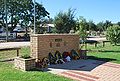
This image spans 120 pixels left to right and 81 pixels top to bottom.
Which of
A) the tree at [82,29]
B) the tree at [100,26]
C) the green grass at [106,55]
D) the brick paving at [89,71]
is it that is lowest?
the brick paving at [89,71]

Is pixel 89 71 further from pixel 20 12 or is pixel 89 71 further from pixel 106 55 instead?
pixel 20 12

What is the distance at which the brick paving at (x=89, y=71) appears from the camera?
9367mm

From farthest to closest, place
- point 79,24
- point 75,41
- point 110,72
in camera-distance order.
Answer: point 79,24 → point 75,41 → point 110,72

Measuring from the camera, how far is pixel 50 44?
1273cm

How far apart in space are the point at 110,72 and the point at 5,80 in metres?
4.52

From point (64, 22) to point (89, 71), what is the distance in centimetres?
2861

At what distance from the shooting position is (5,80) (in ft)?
28.2

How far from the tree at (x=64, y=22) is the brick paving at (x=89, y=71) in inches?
1042

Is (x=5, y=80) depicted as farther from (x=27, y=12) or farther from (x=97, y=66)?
(x=27, y=12)

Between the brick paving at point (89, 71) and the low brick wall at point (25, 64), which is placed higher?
the low brick wall at point (25, 64)

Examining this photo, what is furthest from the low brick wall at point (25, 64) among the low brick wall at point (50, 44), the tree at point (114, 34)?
the tree at point (114, 34)

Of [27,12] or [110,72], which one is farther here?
[27,12]

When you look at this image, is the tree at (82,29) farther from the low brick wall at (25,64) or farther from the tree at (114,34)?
the low brick wall at (25,64)

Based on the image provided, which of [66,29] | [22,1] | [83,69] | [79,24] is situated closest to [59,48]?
[83,69]
